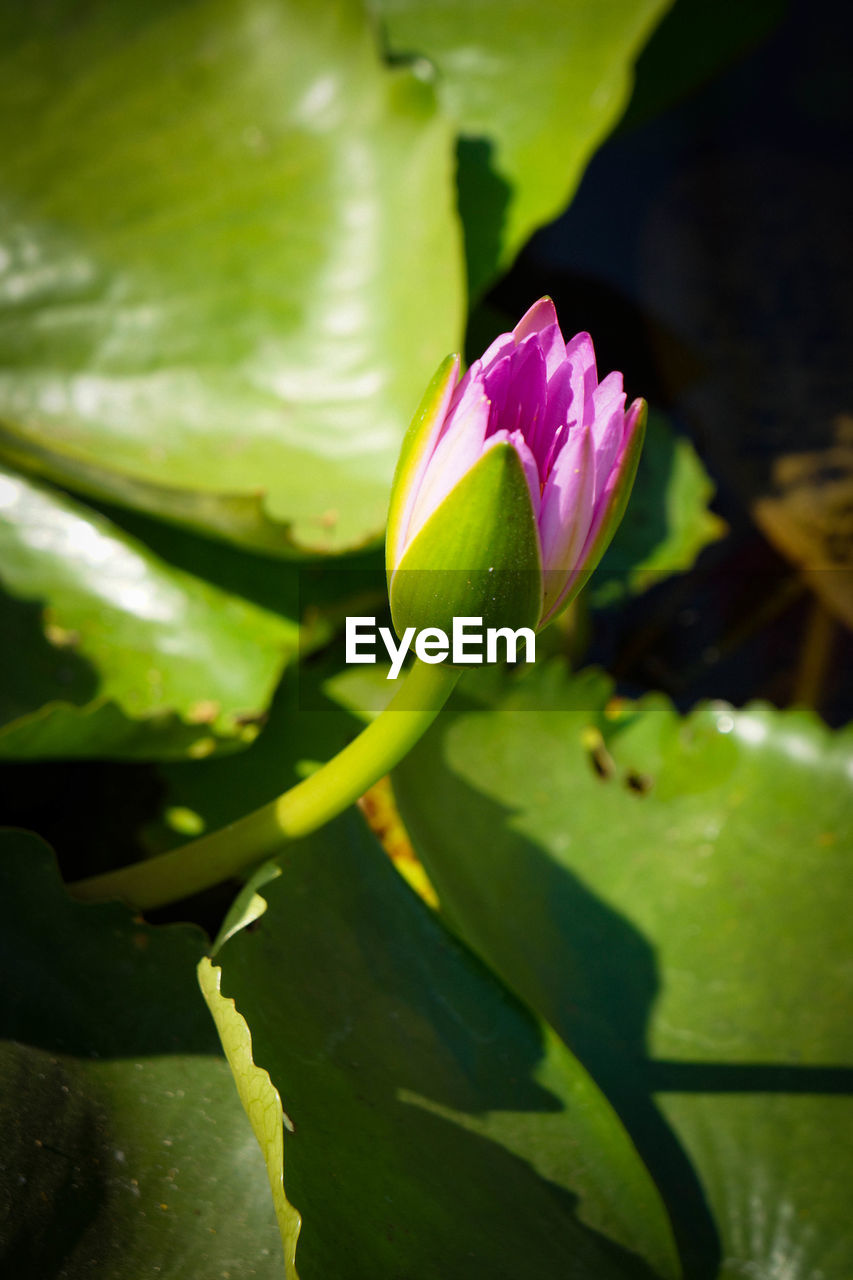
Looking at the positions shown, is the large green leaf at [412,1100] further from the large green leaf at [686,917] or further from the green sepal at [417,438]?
the green sepal at [417,438]

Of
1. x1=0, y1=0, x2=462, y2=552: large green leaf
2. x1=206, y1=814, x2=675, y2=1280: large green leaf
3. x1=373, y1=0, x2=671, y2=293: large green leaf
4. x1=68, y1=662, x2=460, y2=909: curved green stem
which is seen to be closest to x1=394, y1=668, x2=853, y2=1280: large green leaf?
x1=206, y1=814, x2=675, y2=1280: large green leaf

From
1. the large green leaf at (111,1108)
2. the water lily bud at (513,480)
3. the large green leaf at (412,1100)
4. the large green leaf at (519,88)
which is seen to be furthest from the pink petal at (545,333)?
the large green leaf at (519,88)

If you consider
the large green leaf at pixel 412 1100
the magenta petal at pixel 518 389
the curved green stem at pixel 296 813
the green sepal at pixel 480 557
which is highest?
the magenta petal at pixel 518 389

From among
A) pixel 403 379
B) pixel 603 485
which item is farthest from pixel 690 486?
pixel 603 485

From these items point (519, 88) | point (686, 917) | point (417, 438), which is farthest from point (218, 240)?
point (686, 917)

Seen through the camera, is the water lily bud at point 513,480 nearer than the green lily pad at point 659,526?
Yes

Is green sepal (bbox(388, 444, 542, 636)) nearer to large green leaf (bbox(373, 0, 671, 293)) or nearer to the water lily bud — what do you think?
the water lily bud
